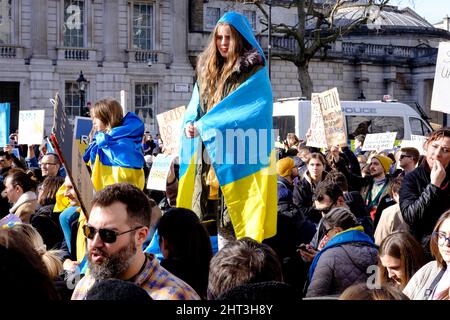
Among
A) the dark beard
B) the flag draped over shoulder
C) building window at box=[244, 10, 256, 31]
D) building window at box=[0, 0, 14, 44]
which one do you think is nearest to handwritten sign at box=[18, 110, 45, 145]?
the flag draped over shoulder

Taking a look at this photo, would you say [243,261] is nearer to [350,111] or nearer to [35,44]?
[350,111]

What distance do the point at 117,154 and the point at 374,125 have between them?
1546 centimetres

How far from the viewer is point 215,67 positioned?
202 inches

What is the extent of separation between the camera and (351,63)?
40.8 meters

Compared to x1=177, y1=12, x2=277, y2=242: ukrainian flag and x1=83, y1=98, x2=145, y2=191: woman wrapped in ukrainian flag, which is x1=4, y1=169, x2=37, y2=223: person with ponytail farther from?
x1=177, y1=12, x2=277, y2=242: ukrainian flag

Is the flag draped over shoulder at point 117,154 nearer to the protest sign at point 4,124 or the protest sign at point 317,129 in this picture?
the protest sign at point 317,129

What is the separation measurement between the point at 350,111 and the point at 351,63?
2125 cm

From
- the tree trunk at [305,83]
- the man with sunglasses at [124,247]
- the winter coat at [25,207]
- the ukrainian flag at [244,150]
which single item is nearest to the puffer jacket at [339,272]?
the ukrainian flag at [244,150]

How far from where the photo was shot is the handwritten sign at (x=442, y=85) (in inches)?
234

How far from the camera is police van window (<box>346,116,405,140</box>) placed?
66.2ft

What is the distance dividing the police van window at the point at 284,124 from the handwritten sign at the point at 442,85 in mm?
13684

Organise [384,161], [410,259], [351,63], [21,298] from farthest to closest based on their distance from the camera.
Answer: [351,63] → [384,161] → [410,259] → [21,298]

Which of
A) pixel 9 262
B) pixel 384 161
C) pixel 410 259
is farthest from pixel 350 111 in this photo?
pixel 9 262

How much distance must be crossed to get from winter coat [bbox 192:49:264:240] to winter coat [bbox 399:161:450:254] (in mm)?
1207
